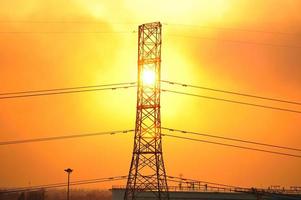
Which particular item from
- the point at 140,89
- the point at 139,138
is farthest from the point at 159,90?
the point at 139,138

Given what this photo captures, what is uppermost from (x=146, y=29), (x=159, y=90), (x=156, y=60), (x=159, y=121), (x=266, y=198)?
(x=146, y=29)

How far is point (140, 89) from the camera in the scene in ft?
278

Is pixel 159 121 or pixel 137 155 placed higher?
pixel 159 121

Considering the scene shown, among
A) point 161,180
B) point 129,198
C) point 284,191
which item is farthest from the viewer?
point 284,191

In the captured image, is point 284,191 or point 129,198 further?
point 284,191

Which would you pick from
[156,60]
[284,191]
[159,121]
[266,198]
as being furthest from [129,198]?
[284,191]

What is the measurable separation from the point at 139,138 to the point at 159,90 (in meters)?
8.56

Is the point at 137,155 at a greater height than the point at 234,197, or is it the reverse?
the point at 137,155

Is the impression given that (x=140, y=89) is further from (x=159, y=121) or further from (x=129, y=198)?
(x=129, y=198)

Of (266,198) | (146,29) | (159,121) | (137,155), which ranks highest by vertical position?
(146,29)

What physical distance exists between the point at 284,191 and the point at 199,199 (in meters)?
26.4

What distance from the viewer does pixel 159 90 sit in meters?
83.7

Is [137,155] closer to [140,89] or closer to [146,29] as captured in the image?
[140,89]

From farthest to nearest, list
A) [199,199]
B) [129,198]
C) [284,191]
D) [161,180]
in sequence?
[284,191] → [199,199] → [129,198] → [161,180]
